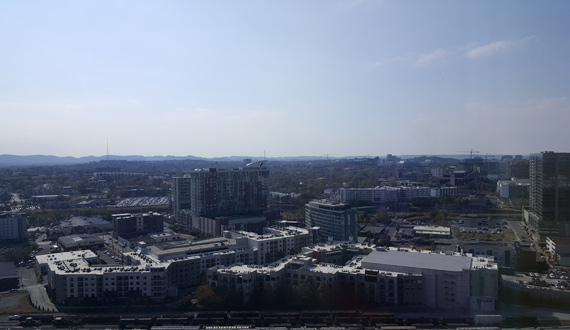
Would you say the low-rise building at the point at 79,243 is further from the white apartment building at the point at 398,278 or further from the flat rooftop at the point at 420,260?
the flat rooftop at the point at 420,260

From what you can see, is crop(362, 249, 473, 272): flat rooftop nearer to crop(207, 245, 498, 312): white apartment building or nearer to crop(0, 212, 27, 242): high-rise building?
crop(207, 245, 498, 312): white apartment building

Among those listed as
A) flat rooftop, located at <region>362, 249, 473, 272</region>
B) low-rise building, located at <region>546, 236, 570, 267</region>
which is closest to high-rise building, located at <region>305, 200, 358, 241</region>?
flat rooftop, located at <region>362, 249, 473, 272</region>

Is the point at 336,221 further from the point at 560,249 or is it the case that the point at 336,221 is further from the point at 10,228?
the point at 10,228

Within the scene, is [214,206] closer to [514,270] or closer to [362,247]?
[362,247]

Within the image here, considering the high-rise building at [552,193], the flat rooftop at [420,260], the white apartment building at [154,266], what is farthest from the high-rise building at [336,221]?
the high-rise building at [552,193]

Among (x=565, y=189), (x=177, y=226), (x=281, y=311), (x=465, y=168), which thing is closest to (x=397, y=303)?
(x=281, y=311)
